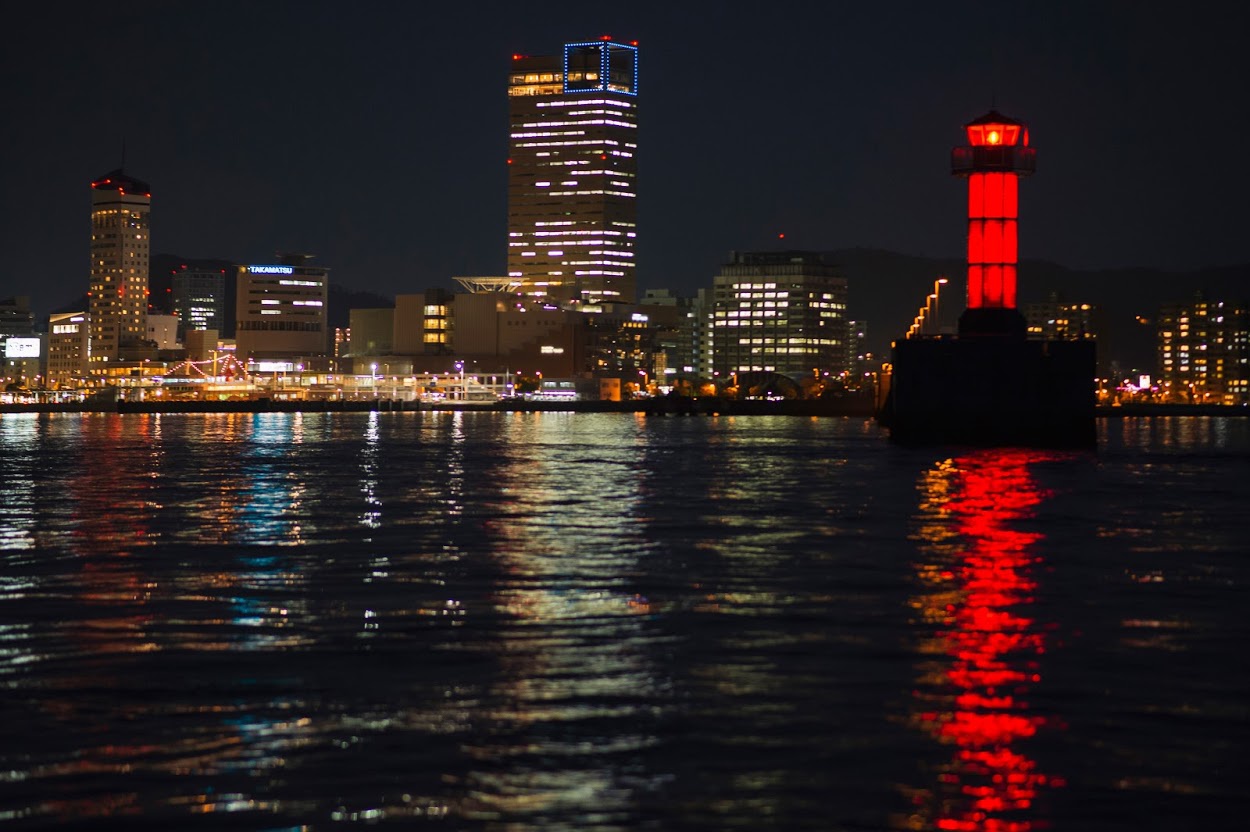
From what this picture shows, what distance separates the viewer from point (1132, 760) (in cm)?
1297

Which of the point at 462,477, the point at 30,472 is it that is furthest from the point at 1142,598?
the point at 30,472

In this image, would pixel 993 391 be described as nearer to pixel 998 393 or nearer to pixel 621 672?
pixel 998 393

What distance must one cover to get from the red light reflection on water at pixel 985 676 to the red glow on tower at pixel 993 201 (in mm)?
72552

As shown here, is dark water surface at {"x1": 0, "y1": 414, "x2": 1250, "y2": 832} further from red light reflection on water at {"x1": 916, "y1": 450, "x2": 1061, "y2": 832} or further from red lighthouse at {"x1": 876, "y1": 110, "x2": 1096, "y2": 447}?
red lighthouse at {"x1": 876, "y1": 110, "x2": 1096, "y2": 447}

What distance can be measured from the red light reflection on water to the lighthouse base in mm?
64426

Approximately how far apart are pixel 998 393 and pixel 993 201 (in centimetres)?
1655

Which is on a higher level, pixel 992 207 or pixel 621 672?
pixel 992 207

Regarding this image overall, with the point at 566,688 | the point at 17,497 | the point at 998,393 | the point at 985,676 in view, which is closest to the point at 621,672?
the point at 566,688

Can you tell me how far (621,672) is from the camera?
16734 millimetres

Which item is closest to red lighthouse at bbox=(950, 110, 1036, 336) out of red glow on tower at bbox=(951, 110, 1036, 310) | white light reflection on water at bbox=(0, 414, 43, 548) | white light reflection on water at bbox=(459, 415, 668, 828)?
red glow on tower at bbox=(951, 110, 1036, 310)

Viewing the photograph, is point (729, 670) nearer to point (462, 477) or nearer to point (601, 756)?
point (601, 756)

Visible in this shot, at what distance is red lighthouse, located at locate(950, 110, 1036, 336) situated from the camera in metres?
108

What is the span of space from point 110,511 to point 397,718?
29.0 metres

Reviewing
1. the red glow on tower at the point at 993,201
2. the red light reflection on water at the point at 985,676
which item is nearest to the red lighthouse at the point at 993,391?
the red glow on tower at the point at 993,201
